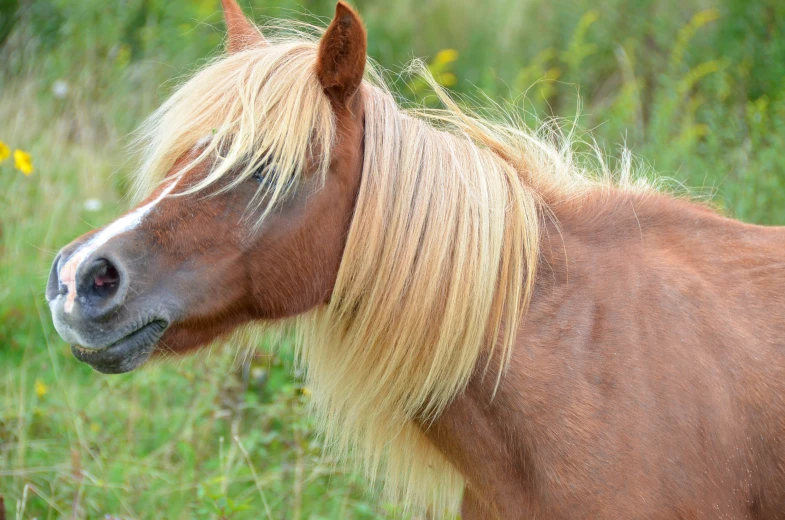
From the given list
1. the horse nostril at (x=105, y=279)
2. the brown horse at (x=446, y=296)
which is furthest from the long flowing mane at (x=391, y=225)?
the horse nostril at (x=105, y=279)

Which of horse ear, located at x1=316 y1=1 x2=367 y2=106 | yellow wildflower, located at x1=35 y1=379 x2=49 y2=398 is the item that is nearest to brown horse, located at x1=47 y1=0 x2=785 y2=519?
horse ear, located at x1=316 y1=1 x2=367 y2=106

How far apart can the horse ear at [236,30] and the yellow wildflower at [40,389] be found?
213 centimetres

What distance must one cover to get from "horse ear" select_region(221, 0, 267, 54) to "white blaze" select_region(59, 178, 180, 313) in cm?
62

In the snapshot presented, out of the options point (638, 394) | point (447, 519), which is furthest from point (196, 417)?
point (638, 394)

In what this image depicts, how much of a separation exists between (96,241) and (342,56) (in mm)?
748

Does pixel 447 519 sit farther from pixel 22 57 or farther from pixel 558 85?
pixel 22 57

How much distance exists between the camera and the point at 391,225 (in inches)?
76.3

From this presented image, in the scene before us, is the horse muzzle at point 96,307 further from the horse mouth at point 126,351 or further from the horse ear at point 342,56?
the horse ear at point 342,56

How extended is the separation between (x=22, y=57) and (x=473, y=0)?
4345 millimetres

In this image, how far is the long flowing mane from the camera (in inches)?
74.2

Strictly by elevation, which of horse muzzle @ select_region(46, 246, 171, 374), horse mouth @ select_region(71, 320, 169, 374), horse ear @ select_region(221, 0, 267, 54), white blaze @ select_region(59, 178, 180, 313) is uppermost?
horse ear @ select_region(221, 0, 267, 54)

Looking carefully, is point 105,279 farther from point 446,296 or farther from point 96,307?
point 446,296

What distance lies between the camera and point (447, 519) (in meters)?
2.58

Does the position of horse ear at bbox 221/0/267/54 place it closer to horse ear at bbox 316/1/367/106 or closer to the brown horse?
the brown horse
